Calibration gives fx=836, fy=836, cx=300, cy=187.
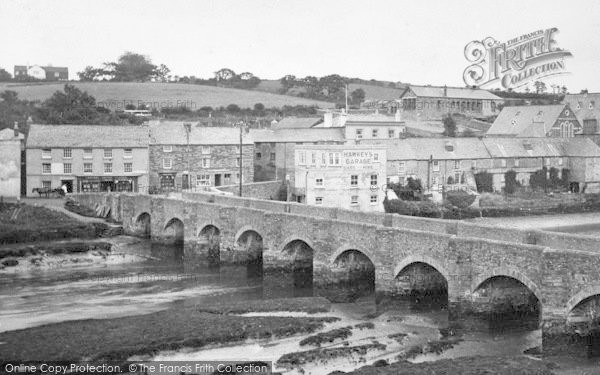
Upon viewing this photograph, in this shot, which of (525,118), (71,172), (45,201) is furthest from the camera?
(525,118)

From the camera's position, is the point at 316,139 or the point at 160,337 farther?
the point at 316,139

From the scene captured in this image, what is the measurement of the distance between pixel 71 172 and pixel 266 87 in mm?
85159

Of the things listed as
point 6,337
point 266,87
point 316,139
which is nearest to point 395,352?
point 6,337

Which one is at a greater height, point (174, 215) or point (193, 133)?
point (193, 133)

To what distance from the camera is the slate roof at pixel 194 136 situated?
6869cm

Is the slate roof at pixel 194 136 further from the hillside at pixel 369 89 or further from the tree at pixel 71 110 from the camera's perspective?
the hillside at pixel 369 89

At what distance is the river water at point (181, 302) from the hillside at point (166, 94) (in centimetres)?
6321

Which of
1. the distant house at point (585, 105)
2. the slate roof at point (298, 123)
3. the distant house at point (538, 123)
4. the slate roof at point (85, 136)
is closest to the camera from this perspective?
the slate roof at point (85, 136)

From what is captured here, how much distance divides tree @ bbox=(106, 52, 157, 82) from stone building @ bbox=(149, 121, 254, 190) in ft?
247

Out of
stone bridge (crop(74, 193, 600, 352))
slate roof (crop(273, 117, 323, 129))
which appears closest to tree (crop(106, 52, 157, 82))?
slate roof (crop(273, 117, 323, 129))

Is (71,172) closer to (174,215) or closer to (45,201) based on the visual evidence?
(45,201)

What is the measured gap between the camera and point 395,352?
2828 cm

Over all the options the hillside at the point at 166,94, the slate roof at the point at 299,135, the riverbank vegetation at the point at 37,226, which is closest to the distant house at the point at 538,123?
the slate roof at the point at 299,135

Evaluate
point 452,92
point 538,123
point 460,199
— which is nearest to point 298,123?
point 460,199
